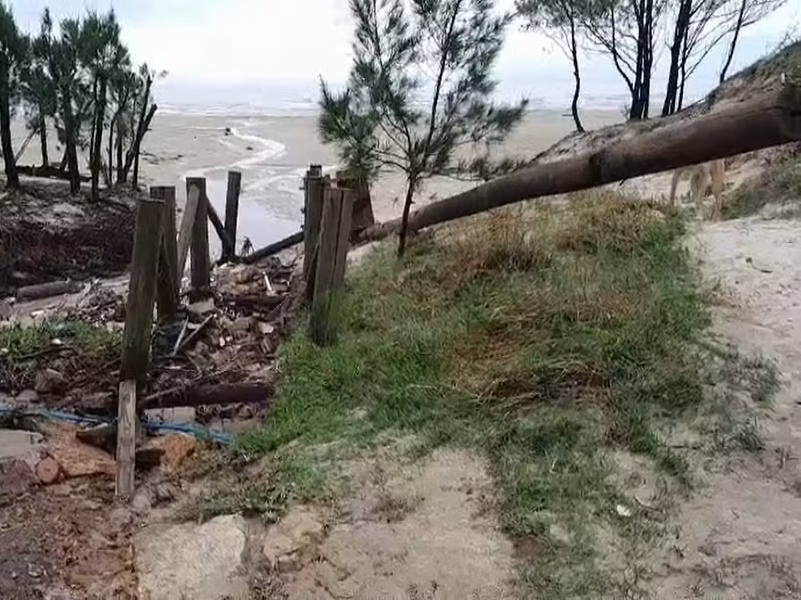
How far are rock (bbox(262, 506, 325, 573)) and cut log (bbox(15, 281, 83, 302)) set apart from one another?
6636 mm

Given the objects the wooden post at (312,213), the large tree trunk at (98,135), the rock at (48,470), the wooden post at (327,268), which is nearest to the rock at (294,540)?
the rock at (48,470)

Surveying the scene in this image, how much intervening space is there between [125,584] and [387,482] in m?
1.17

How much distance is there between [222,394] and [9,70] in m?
9.75

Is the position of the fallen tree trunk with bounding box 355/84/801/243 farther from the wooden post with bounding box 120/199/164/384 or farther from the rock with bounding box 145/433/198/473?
the rock with bounding box 145/433/198/473

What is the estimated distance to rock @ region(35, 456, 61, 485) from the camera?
373cm

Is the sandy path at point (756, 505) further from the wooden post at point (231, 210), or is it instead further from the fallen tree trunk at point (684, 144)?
the wooden post at point (231, 210)

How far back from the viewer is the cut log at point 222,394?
15.4 feet

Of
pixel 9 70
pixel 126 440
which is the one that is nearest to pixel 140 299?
pixel 126 440

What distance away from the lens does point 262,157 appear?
20.3 m

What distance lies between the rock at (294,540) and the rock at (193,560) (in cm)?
12

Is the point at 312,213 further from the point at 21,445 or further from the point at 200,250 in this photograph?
the point at 21,445

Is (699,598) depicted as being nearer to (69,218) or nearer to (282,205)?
(69,218)

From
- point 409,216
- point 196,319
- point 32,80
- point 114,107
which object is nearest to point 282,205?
point 114,107

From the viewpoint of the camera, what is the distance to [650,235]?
6.22 metres
